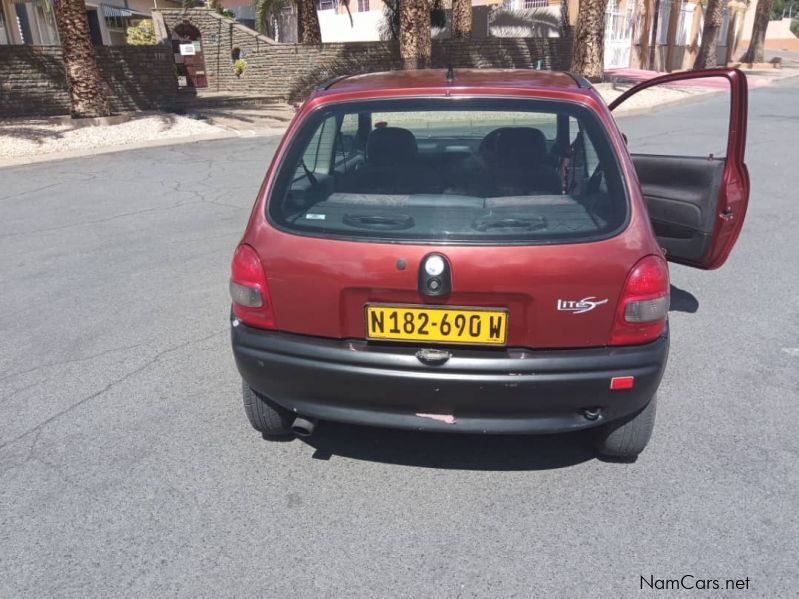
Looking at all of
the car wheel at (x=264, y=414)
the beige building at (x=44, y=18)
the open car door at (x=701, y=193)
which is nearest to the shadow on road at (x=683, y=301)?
the open car door at (x=701, y=193)

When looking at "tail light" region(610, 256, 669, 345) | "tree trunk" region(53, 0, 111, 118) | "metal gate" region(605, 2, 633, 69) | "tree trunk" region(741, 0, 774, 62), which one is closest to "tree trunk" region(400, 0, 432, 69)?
"tree trunk" region(53, 0, 111, 118)

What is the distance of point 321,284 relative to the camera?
102 inches

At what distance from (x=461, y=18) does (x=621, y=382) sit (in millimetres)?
23639

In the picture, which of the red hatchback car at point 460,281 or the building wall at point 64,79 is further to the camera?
the building wall at point 64,79

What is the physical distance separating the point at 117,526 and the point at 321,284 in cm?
126

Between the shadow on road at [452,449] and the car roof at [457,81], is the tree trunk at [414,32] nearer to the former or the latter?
the car roof at [457,81]

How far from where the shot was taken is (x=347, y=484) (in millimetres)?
2840

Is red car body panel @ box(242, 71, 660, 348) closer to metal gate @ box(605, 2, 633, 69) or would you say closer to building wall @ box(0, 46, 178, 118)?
building wall @ box(0, 46, 178, 118)

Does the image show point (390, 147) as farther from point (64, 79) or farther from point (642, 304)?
point (64, 79)

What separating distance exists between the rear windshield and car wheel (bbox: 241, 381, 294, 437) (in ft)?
2.79

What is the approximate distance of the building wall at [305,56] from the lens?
20500 mm

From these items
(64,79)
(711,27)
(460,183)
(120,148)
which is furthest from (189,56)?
(460,183)

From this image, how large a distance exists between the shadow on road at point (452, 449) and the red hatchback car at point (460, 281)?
212 mm

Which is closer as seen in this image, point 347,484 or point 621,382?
point 621,382
